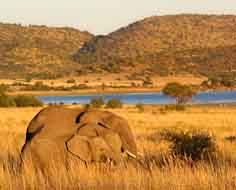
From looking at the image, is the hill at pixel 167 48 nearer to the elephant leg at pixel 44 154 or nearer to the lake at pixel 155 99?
the lake at pixel 155 99

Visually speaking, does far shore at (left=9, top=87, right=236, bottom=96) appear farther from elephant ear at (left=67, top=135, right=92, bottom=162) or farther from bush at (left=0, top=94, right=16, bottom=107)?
elephant ear at (left=67, top=135, right=92, bottom=162)

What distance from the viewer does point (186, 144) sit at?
14836mm

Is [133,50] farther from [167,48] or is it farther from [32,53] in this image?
[32,53]

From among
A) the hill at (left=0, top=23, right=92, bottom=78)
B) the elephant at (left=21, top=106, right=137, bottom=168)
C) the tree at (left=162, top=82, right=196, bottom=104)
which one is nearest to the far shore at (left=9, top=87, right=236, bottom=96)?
the hill at (left=0, top=23, right=92, bottom=78)

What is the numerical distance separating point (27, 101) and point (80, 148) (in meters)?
56.4

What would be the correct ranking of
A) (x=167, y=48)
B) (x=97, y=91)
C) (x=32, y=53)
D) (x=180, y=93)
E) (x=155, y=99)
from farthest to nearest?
1. (x=167, y=48)
2. (x=32, y=53)
3. (x=97, y=91)
4. (x=155, y=99)
5. (x=180, y=93)

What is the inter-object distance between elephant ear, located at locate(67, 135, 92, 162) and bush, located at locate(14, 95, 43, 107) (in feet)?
178

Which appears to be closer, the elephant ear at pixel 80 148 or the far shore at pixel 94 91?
the elephant ear at pixel 80 148

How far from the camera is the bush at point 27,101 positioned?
2594 inches

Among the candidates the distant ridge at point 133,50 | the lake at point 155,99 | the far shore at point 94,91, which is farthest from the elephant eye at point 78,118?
the distant ridge at point 133,50

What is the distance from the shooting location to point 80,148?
1082cm

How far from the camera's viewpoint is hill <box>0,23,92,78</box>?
15338cm

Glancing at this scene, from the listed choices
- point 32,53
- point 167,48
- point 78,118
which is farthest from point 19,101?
point 167,48

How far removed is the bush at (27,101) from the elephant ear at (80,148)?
5414 centimetres
